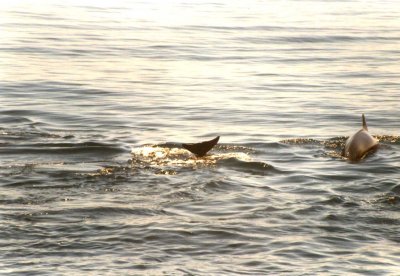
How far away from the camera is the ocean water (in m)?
9.79

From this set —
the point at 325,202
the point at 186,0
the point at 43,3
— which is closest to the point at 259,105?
the point at 325,202

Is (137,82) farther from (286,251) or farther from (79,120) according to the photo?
(286,251)

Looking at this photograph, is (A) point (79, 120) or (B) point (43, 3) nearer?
(A) point (79, 120)

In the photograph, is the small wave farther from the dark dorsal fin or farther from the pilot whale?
the pilot whale

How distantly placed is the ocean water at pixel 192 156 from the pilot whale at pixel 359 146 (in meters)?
0.16

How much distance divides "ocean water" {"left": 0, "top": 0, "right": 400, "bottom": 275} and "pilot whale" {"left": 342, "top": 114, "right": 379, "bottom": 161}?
→ 0.16 meters

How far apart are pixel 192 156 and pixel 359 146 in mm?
2257

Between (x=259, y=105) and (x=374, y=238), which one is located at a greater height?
(x=259, y=105)

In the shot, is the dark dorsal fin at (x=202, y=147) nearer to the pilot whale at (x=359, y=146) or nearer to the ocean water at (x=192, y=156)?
the ocean water at (x=192, y=156)

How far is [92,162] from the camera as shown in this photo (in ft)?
43.9

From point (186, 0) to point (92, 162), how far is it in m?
29.2

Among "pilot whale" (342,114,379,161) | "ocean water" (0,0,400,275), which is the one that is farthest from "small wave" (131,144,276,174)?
"pilot whale" (342,114,379,161)

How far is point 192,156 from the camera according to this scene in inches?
538

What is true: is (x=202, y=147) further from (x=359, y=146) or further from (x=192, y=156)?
(x=359, y=146)
